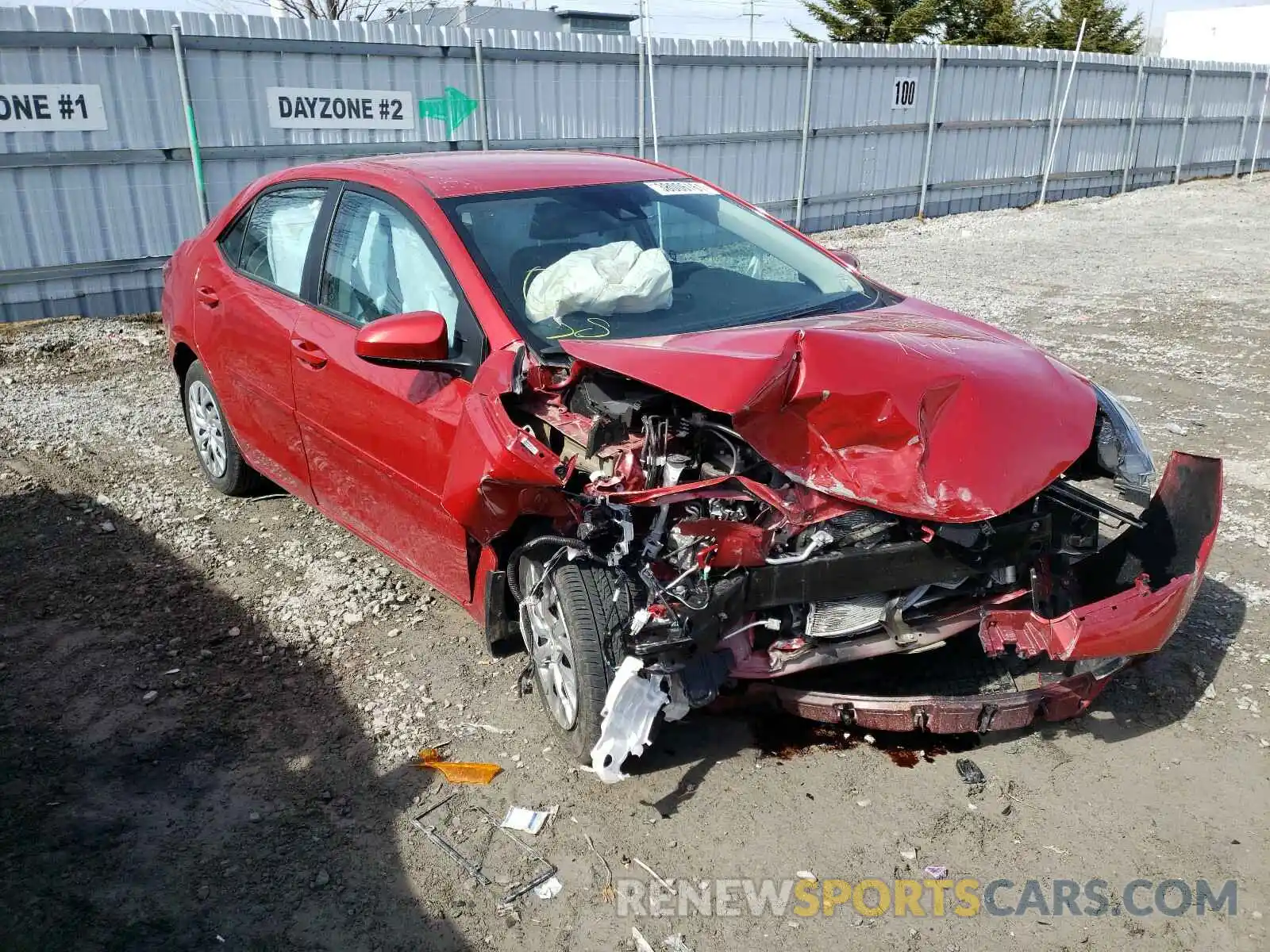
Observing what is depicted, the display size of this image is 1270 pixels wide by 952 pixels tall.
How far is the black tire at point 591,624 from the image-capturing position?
3.05 m

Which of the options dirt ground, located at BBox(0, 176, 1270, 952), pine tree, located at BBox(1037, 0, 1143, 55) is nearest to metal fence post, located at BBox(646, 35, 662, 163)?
dirt ground, located at BBox(0, 176, 1270, 952)

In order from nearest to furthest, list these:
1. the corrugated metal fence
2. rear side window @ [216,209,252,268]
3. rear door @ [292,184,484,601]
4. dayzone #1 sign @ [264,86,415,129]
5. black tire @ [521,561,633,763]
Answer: black tire @ [521,561,633,763]
rear door @ [292,184,484,601]
rear side window @ [216,209,252,268]
the corrugated metal fence
dayzone #1 sign @ [264,86,415,129]

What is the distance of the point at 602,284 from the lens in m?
3.60

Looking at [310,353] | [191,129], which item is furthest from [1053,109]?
[310,353]

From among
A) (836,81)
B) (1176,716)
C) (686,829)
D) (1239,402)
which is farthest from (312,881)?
(836,81)

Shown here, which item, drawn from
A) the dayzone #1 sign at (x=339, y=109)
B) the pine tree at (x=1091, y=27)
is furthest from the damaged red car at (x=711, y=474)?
the pine tree at (x=1091, y=27)

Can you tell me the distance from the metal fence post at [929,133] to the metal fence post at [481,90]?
7.94 m

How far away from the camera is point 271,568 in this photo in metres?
4.71

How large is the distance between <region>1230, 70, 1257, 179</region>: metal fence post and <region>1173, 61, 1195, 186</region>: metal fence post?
2175mm

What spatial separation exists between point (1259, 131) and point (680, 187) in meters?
23.9

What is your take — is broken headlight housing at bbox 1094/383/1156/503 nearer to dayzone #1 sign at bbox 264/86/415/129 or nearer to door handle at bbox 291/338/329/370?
door handle at bbox 291/338/329/370

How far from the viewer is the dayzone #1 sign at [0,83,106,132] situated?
335 inches

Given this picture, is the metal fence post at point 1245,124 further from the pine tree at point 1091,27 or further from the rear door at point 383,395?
the rear door at point 383,395

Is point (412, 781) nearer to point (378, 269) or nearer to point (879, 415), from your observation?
point (879, 415)
